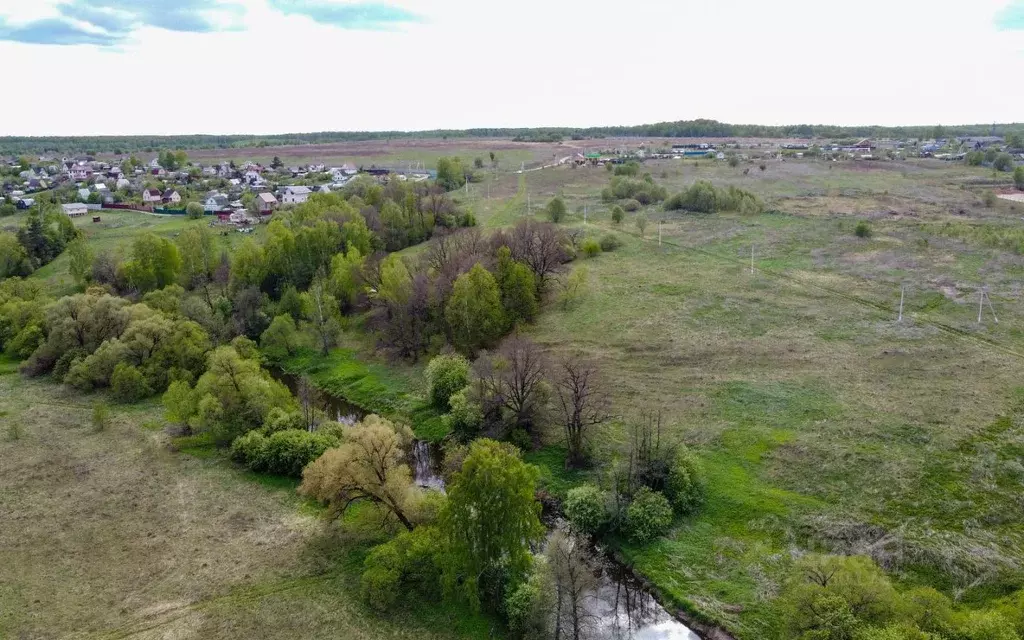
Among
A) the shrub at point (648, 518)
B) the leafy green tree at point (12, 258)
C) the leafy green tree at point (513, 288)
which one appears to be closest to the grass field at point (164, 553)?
the shrub at point (648, 518)

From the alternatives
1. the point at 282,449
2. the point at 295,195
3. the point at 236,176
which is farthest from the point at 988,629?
the point at 236,176

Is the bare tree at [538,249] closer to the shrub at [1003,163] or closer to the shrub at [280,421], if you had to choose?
the shrub at [280,421]

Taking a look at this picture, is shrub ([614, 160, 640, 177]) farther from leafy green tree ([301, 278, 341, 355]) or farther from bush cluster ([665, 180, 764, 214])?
leafy green tree ([301, 278, 341, 355])

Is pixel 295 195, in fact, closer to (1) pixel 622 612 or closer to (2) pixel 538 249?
(2) pixel 538 249

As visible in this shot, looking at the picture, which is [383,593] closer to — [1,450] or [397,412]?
[397,412]

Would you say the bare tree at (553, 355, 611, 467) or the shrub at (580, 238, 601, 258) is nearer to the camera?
Result: the bare tree at (553, 355, 611, 467)

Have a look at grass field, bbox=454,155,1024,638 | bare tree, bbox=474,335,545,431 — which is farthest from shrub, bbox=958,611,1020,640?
bare tree, bbox=474,335,545,431
